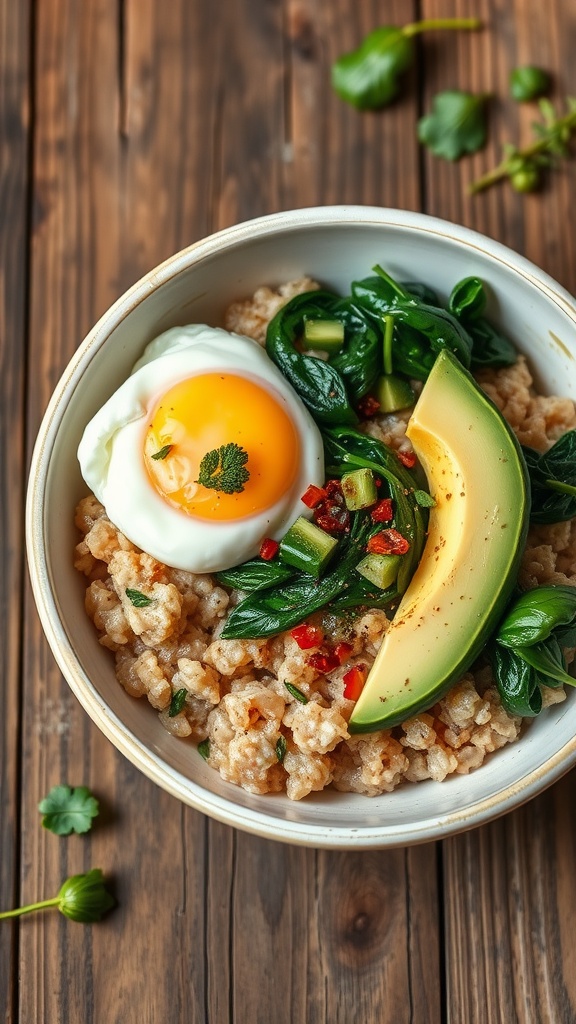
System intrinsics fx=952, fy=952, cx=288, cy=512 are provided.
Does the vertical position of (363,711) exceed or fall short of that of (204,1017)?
it exceeds it

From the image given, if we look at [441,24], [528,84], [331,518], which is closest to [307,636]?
[331,518]

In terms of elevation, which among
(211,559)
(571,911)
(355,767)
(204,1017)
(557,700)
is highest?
(211,559)

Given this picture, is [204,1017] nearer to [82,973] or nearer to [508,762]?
[82,973]

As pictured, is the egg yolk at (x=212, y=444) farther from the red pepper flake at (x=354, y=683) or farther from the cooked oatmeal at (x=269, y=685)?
the red pepper flake at (x=354, y=683)

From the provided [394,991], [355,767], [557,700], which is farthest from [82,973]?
[557,700]

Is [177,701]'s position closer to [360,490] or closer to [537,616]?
[360,490]

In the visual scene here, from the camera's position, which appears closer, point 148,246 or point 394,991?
point 394,991
